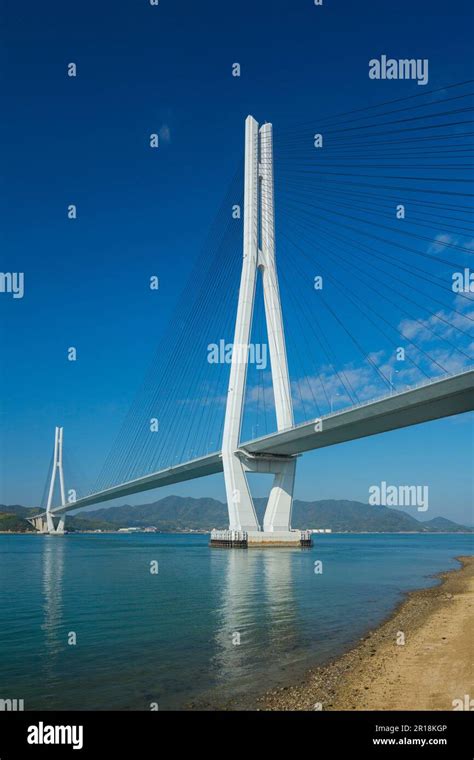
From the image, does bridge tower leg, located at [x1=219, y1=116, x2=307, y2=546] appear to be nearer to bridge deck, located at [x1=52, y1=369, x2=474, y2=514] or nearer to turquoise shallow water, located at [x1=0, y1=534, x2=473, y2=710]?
bridge deck, located at [x1=52, y1=369, x2=474, y2=514]

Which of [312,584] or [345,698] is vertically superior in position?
[345,698]

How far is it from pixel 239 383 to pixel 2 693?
117ft

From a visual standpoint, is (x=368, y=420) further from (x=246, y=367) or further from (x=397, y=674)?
(x=397, y=674)

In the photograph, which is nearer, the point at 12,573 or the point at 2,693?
the point at 2,693

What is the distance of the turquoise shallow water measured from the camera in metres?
9.66

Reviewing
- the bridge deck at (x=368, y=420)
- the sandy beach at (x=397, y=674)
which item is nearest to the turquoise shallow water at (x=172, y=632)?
the sandy beach at (x=397, y=674)

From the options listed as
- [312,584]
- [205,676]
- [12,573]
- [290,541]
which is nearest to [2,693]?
[205,676]

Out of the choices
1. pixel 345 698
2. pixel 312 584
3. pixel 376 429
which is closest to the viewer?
pixel 345 698

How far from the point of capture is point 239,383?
44812 millimetres

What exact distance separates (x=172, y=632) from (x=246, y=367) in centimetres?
3168

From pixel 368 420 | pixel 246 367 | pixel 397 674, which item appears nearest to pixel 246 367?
pixel 246 367

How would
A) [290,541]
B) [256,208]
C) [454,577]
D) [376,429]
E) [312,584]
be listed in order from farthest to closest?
1. [290,541]
2. [256,208]
3. [376,429]
4. [454,577]
5. [312,584]
